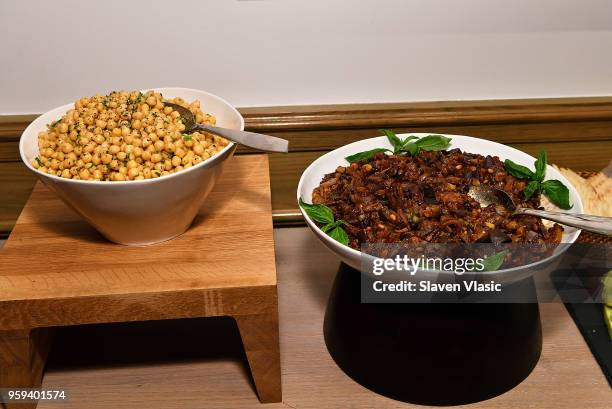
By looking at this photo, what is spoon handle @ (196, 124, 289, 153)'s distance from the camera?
0.80m

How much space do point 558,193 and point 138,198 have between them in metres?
0.55

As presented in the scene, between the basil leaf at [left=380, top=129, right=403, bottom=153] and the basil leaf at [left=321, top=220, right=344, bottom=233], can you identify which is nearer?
the basil leaf at [left=321, top=220, right=344, bottom=233]

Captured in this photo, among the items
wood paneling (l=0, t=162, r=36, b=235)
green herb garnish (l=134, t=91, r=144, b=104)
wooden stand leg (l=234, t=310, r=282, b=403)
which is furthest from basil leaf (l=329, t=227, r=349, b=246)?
wood paneling (l=0, t=162, r=36, b=235)

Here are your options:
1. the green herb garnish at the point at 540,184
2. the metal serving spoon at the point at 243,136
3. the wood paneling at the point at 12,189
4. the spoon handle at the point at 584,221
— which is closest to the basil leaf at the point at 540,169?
the green herb garnish at the point at 540,184

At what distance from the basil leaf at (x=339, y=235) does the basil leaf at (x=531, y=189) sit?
0.85ft

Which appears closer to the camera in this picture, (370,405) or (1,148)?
(370,405)

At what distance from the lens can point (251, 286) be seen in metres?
0.77

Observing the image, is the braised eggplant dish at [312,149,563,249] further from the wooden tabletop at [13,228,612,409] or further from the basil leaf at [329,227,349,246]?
the wooden tabletop at [13,228,612,409]

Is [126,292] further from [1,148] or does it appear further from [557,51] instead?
[557,51]

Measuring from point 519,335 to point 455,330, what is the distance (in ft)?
0.33

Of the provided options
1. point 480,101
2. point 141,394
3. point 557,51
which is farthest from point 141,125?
point 557,51

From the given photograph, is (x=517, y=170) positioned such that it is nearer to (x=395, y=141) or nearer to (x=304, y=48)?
(x=395, y=141)

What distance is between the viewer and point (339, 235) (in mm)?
774

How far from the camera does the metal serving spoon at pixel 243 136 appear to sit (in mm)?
802
